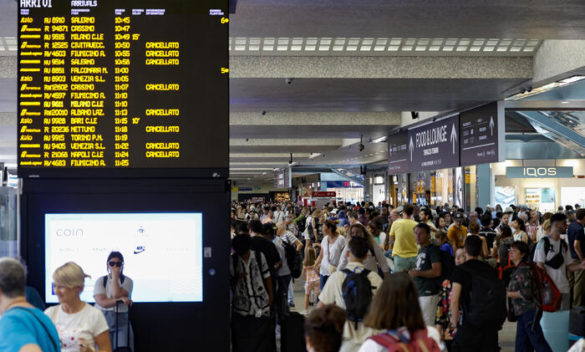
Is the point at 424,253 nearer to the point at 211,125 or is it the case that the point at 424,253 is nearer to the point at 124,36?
the point at 211,125

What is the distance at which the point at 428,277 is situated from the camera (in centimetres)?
778

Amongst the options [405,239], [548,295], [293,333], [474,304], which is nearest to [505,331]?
[405,239]

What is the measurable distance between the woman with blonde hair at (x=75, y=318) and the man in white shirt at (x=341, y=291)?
1542mm

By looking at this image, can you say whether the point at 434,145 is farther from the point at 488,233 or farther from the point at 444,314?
the point at 444,314

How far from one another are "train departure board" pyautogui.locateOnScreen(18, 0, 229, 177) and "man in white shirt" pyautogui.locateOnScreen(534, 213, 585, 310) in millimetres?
4677

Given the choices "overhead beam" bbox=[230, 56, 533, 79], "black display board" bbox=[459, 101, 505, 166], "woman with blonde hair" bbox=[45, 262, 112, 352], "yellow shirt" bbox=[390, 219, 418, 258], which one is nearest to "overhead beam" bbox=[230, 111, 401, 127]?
"black display board" bbox=[459, 101, 505, 166]

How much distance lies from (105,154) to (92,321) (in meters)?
1.92

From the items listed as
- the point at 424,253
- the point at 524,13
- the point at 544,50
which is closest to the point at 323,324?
the point at 424,253

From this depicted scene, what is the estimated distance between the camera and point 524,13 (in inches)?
290

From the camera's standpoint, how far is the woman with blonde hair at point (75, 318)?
13.3ft

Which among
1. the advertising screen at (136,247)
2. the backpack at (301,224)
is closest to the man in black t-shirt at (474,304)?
the advertising screen at (136,247)

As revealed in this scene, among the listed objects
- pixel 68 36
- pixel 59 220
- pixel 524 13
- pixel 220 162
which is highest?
pixel 524 13

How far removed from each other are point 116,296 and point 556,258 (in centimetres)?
548

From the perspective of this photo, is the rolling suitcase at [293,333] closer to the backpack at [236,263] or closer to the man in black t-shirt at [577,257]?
the backpack at [236,263]
